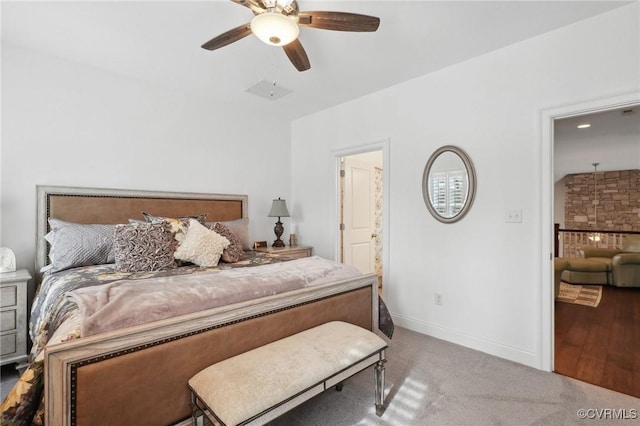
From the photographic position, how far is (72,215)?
9.19 feet

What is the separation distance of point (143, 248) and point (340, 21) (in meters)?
2.09

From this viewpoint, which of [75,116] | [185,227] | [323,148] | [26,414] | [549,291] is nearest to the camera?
[26,414]

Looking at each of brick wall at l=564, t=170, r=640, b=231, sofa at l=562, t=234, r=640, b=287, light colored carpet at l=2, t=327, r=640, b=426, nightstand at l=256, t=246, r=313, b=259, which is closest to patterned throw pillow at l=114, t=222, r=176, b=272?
light colored carpet at l=2, t=327, r=640, b=426

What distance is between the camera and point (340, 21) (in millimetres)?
1816

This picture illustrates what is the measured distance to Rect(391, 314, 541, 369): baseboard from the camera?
97.0 inches

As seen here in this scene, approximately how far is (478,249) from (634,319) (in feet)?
7.95

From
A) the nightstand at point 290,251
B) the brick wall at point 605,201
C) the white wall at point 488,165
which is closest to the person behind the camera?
the white wall at point 488,165

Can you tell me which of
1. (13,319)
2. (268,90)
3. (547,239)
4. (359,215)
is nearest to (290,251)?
(359,215)

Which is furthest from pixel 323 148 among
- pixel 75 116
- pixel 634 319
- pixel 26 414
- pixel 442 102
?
pixel 634 319

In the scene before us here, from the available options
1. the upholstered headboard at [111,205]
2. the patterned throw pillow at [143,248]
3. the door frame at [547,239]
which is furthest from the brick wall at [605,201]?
the patterned throw pillow at [143,248]

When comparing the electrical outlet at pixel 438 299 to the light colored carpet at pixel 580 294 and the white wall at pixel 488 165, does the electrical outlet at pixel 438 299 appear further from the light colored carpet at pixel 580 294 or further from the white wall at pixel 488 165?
the light colored carpet at pixel 580 294

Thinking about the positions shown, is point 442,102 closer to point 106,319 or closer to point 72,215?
point 106,319

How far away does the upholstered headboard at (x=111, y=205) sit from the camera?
2680 millimetres

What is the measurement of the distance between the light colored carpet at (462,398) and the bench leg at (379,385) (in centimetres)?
5
